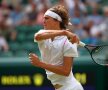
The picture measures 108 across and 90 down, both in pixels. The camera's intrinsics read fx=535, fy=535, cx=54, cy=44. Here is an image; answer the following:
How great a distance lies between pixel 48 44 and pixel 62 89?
19.3 inches

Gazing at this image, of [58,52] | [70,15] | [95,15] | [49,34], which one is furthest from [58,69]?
[95,15]

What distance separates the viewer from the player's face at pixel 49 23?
5.37 meters

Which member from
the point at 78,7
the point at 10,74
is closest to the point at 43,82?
the point at 10,74

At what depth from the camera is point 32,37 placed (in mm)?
11094

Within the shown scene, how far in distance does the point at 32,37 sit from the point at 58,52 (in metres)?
5.69

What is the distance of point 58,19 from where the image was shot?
17.8ft

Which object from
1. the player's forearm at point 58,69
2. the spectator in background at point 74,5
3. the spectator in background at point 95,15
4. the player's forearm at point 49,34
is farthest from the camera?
the spectator in background at point 74,5

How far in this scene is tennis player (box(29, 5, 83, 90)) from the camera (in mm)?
5359

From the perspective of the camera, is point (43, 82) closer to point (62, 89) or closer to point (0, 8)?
point (62, 89)

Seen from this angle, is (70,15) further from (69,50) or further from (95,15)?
(69,50)

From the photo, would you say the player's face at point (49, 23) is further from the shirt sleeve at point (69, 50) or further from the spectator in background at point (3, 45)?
the spectator in background at point (3, 45)

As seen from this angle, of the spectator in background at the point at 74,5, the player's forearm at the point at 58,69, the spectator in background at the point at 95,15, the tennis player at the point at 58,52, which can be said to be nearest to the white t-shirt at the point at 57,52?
the tennis player at the point at 58,52

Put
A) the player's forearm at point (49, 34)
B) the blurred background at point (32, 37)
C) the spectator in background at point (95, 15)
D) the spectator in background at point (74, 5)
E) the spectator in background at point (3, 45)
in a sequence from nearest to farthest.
Answer: the player's forearm at point (49, 34) < the blurred background at point (32, 37) < the spectator in background at point (3, 45) < the spectator in background at point (95, 15) < the spectator in background at point (74, 5)

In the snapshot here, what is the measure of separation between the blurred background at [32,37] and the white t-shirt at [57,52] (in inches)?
90.0
